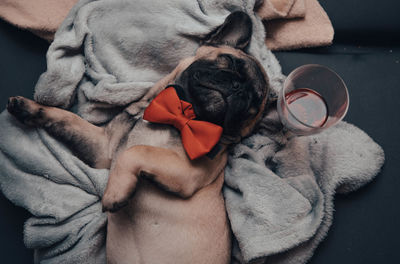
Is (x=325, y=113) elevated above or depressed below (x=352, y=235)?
above

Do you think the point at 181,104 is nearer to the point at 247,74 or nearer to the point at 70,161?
the point at 247,74

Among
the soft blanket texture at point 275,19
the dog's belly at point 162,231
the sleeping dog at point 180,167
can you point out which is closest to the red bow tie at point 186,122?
the sleeping dog at point 180,167

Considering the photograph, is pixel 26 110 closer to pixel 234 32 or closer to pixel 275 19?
pixel 234 32

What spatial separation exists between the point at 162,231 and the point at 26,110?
2.98ft

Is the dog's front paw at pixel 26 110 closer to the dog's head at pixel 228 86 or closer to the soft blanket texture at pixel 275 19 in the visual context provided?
the soft blanket texture at pixel 275 19

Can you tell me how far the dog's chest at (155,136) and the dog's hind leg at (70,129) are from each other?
0.20 metres

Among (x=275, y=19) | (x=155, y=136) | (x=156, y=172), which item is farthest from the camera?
(x=275, y=19)

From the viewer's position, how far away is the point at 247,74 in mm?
1479

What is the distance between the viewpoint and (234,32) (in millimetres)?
1657

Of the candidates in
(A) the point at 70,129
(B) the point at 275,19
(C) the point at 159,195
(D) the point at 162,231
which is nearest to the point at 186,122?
(C) the point at 159,195

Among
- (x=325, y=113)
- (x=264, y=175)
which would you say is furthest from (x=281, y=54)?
(x=264, y=175)

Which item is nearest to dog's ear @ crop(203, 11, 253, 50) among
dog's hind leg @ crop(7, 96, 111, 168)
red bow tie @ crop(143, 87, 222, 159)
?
red bow tie @ crop(143, 87, 222, 159)

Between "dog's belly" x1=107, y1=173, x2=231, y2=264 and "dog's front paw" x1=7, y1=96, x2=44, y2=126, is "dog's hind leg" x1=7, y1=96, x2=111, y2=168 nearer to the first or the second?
"dog's front paw" x1=7, y1=96, x2=44, y2=126

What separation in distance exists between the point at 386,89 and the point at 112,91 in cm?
154
